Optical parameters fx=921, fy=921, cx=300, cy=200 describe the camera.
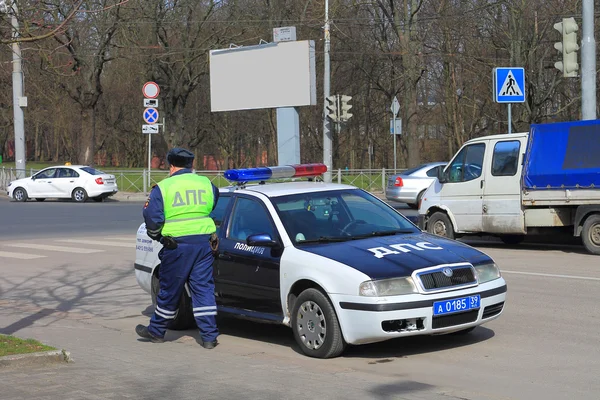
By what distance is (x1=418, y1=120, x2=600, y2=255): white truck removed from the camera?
585 inches

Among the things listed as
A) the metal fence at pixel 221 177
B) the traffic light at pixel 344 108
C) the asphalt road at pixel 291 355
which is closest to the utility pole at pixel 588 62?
the asphalt road at pixel 291 355

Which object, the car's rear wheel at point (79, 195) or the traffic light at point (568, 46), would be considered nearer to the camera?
the traffic light at point (568, 46)

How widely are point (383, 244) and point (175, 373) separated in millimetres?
2222

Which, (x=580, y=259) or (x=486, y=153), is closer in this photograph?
(x=580, y=259)

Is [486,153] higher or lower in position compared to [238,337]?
higher

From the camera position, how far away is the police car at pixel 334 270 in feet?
24.9

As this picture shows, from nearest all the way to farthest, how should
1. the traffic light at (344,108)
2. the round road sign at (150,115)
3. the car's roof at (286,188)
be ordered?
the car's roof at (286,188) → the traffic light at (344,108) → the round road sign at (150,115)

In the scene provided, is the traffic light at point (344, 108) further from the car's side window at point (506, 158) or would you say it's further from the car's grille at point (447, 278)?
the car's grille at point (447, 278)

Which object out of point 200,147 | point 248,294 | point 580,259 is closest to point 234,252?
point 248,294

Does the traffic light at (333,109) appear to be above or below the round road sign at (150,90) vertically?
below

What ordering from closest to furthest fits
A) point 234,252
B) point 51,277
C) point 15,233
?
1. point 234,252
2. point 51,277
3. point 15,233

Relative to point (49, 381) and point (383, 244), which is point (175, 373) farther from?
point (383, 244)

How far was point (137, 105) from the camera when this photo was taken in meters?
68.8

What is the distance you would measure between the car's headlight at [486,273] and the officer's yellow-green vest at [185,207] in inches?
95.8
